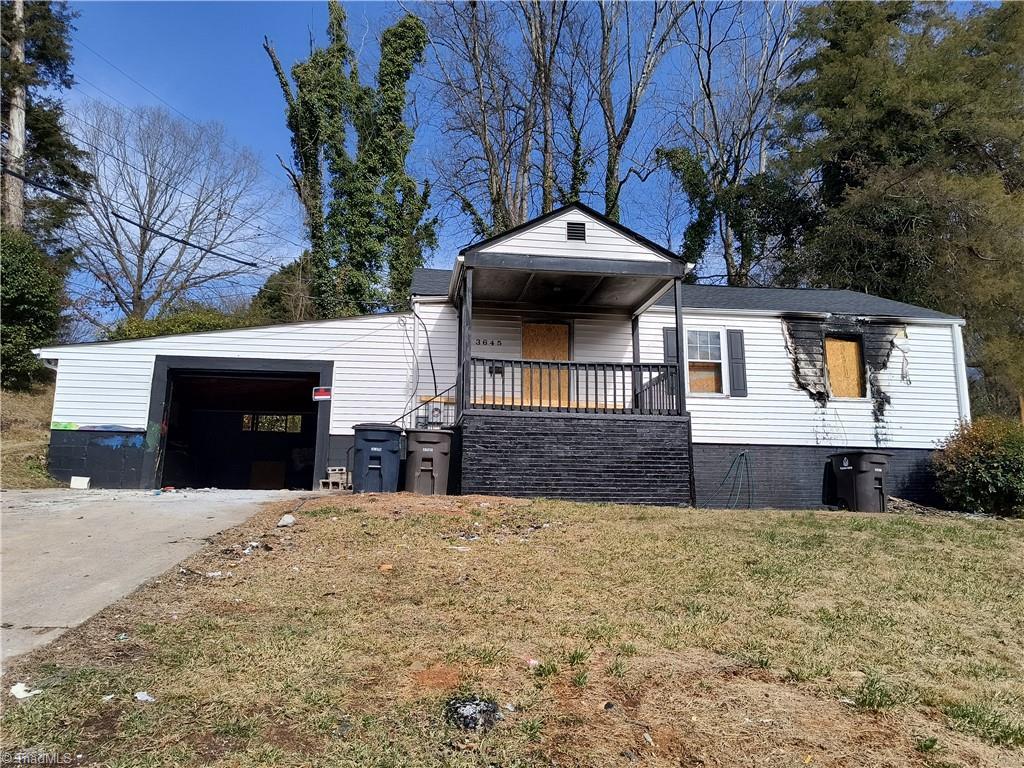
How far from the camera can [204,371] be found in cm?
1284

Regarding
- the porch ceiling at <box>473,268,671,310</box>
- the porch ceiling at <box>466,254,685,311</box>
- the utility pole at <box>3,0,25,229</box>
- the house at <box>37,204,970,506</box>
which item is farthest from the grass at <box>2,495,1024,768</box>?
the utility pole at <box>3,0,25,229</box>

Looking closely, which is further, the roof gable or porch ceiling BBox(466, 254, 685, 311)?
the roof gable

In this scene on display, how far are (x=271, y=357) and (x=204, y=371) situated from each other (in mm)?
1274

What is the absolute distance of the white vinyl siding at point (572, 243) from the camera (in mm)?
11383

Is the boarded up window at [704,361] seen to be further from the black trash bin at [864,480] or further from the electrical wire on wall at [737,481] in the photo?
the black trash bin at [864,480]

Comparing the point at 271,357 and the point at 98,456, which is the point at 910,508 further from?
the point at 98,456

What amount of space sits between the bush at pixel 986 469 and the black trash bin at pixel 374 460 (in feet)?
32.0

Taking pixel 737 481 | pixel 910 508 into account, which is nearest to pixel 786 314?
pixel 737 481

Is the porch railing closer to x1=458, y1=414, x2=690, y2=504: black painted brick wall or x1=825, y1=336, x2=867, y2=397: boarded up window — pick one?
x1=458, y1=414, x2=690, y2=504: black painted brick wall

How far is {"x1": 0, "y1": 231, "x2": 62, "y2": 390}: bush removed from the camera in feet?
56.0

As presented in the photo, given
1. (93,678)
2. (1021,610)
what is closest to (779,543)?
(1021,610)

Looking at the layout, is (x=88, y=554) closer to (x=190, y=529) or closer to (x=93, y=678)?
(x=190, y=529)

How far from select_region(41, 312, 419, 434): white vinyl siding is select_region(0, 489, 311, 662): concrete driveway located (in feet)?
7.82

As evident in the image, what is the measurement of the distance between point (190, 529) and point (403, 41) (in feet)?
69.5
